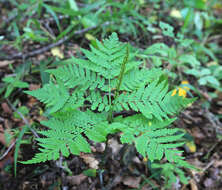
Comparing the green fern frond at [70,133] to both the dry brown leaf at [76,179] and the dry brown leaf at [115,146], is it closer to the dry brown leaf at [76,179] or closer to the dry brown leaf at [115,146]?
the dry brown leaf at [76,179]

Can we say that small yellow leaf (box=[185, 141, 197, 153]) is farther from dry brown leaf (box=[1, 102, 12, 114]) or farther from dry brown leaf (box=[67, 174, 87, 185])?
dry brown leaf (box=[1, 102, 12, 114])

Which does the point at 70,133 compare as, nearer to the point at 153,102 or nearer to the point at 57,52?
the point at 153,102

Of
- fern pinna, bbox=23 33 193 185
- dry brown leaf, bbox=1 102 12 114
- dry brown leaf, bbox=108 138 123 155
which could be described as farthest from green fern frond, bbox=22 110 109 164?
dry brown leaf, bbox=1 102 12 114

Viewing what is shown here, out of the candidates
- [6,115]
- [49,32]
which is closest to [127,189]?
[6,115]

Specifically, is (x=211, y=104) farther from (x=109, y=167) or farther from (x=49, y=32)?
(x=49, y=32)

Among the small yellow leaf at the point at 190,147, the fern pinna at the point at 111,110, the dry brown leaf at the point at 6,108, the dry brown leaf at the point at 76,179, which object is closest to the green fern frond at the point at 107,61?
the fern pinna at the point at 111,110

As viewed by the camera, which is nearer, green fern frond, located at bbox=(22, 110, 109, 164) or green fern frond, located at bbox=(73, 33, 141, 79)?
green fern frond, located at bbox=(22, 110, 109, 164)
